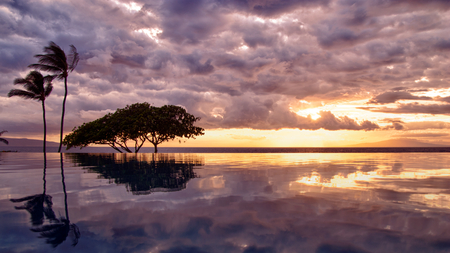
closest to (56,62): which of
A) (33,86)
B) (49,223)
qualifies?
(33,86)

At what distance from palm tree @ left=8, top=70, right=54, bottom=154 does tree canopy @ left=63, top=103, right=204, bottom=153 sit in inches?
230

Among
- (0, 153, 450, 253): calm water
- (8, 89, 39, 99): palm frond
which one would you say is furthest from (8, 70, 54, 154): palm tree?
(0, 153, 450, 253): calm water

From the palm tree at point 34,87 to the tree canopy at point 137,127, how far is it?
A: 583 cm

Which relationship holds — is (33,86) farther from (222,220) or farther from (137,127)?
(222,220)

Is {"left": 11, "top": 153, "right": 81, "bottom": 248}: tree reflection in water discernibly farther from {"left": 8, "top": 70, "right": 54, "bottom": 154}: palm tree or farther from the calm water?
{"left": 8, "top": 70, "right": 54, "bottom": 154}: palm tree

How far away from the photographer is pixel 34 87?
1185 inches

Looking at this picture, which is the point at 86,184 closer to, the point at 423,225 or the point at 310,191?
the point at 310,191

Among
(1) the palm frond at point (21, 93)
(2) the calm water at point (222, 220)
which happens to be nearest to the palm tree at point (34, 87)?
(1) the palm frond at point (21, 93)

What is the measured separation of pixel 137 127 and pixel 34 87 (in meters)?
12.7

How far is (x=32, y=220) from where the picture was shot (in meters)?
3.68

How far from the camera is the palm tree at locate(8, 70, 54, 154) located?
1169 inches

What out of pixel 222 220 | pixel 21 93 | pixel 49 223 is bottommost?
pixel 222 220

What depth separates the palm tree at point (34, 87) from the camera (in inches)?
1169

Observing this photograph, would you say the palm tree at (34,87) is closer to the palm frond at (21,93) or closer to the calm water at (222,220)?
the palm frond at (21,93)
